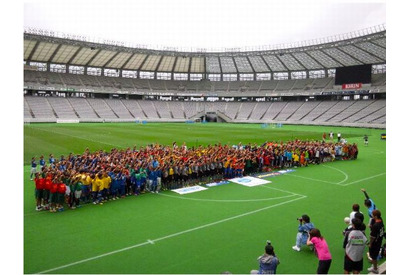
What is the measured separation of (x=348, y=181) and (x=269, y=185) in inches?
215

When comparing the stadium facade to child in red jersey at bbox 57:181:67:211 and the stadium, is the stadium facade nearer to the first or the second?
the stadium

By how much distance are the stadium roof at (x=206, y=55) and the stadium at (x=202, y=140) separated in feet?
1.38

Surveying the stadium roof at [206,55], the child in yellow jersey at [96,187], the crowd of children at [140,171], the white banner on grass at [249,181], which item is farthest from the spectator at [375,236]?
the stadium roof at [206,55]

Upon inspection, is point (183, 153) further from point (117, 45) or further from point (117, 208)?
point (117, 45)

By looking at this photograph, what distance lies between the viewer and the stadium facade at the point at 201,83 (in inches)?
2825

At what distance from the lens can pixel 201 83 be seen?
105 meters

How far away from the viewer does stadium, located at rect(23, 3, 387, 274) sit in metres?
9.53

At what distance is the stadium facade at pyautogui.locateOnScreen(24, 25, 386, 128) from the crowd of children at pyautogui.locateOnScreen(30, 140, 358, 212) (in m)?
50.4

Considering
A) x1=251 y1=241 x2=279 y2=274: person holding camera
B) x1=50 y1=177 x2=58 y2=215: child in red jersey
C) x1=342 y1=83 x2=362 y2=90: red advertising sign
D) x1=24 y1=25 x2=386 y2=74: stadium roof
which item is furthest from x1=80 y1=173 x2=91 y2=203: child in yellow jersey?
x1=342 y1=83 x2=362 y2=90: red advertising sign

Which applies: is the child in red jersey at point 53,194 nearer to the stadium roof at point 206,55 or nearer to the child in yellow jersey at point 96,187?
the child in yellow jersey at point 96,187

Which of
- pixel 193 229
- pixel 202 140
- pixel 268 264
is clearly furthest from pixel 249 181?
pixel 202 140

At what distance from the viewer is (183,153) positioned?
21078 mm

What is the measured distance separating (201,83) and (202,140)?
6751cm

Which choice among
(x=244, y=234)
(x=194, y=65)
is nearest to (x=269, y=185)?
(x=244, y=234)
